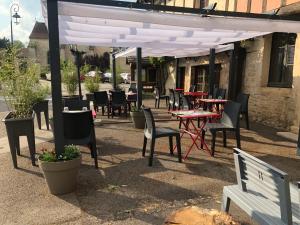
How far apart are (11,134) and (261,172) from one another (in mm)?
3718

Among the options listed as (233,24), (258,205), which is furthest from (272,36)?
(258,205)

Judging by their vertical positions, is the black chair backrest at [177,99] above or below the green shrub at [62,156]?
above

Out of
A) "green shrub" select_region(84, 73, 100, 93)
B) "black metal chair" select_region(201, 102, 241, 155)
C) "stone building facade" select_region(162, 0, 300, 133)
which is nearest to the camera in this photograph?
"black metal chair" select_region(201, 102, 241, 155)

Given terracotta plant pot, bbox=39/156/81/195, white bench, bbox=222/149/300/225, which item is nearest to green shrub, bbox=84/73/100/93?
terracotta plant pot, bbox=39/156/81/195

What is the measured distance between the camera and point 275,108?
24.8ft

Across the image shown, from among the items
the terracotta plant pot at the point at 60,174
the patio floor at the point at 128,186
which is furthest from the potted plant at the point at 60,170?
the patio floor at the point at 128,186

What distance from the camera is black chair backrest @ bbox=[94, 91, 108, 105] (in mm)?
9133

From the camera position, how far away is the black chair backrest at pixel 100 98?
30.0 ft

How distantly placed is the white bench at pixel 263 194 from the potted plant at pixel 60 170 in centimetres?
186

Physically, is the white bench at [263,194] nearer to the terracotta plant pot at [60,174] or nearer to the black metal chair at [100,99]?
the terracotta plant pot at [60,174]

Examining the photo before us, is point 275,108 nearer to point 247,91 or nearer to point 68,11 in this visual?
point 247,91

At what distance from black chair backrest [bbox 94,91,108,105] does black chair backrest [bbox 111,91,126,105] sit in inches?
14.4

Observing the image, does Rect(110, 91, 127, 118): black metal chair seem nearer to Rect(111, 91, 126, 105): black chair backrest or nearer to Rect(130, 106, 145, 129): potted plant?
Rect(111, 91, 126, 105): black chair backrest

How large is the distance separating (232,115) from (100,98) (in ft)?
17.2
